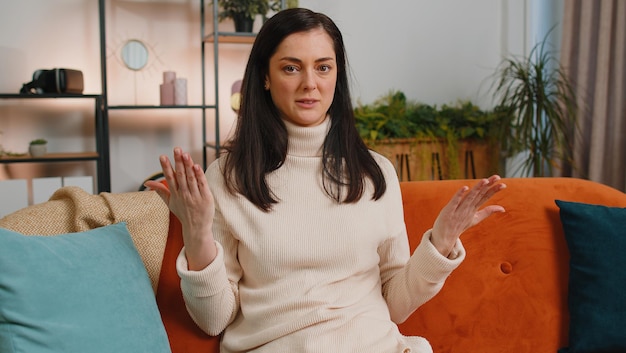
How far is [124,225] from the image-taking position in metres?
1.65

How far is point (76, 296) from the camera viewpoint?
132 centimetres

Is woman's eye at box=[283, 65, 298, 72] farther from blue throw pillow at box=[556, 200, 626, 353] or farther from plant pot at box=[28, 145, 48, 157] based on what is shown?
plant pot at box=[28, 145, 48, 157]

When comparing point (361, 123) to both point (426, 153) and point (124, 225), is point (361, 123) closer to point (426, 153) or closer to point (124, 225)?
point (426, 153)

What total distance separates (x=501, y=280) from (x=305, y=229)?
0.64 metres

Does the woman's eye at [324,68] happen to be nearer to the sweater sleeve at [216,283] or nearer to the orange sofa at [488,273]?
the sweater sleeve at [216,283]

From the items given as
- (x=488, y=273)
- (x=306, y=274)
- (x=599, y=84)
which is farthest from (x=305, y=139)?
(x=599, y=84)

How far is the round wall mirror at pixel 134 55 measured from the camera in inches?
156

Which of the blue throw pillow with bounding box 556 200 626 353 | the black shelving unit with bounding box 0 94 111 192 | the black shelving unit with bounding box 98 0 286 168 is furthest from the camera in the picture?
A: the black shelving unit with bounding box 98 0 286 168

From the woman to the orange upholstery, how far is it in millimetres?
209

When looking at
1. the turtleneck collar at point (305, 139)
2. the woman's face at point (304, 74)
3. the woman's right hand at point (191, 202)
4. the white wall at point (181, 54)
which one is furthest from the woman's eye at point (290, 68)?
the white wall at point (181, 54)

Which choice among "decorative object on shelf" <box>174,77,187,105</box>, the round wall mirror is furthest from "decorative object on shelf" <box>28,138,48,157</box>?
"decorative object on shelf" <box>174,77,187,105</box>

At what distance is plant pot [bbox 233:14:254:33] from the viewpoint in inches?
156

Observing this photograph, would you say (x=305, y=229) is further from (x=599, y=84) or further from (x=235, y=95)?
(x=235, y=95)

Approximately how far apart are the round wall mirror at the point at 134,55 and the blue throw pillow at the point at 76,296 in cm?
258
